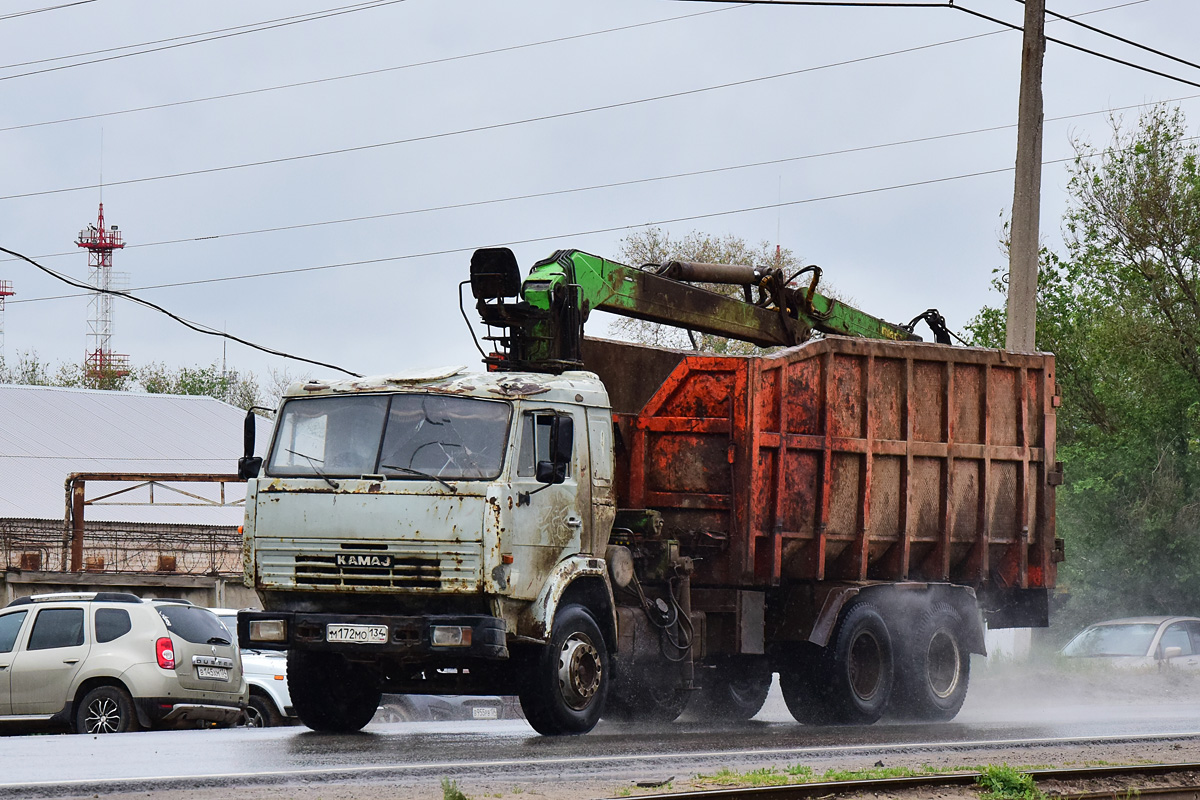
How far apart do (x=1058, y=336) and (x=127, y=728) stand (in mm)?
24914

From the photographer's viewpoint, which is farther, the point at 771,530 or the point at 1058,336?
the point at 1058,336

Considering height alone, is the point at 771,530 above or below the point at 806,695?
above

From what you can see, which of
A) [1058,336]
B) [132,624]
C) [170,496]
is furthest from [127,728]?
[170,496]

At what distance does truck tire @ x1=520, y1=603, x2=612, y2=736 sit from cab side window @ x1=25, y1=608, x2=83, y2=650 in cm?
579

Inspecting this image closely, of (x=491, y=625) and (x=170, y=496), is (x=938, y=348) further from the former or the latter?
(x=170, y=496)

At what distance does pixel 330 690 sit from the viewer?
1230 cm

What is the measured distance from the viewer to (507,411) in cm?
1149

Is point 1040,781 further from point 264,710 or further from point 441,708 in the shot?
point 441,708

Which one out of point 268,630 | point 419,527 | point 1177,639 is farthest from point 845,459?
point 1177,639

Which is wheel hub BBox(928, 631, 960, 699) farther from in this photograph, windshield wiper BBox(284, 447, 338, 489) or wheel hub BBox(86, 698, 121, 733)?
wheel hub BBox(86, 698, 121, 733)

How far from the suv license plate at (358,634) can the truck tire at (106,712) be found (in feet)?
15.4

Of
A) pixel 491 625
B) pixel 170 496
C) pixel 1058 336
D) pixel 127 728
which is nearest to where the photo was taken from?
pixel 491 625

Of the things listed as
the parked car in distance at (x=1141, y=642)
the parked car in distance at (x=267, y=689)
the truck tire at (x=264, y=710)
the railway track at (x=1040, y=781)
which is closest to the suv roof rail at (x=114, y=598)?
the parked car in distance at (x=267, y=689)

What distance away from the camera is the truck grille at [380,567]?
11.0 m
